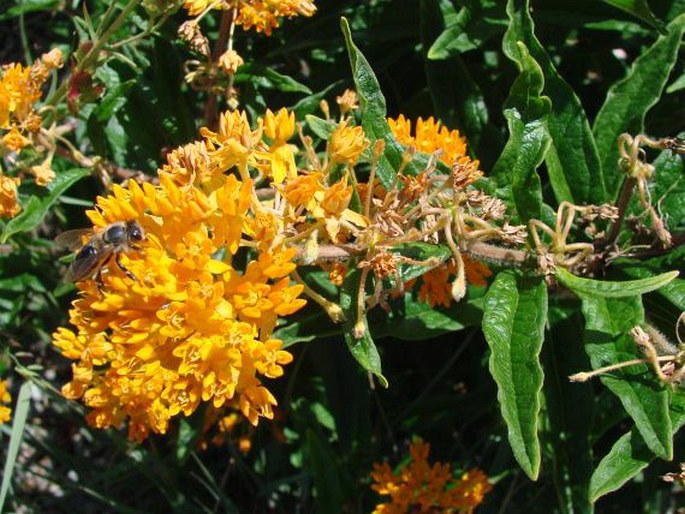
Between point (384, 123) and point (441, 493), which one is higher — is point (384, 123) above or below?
above

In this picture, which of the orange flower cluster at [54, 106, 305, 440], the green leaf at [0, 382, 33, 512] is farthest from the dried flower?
the green leaf at [0, 382, 33, 512]

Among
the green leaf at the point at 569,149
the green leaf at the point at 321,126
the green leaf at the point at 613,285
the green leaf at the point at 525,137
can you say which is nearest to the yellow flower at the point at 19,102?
the green leaf at the point at 321,126

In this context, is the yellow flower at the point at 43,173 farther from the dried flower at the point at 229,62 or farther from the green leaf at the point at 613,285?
the green leaf at the point at 613,285

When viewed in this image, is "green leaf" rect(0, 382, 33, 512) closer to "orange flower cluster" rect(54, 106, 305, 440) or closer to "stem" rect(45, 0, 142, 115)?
"stem" rect(45, 0, 142, 115)

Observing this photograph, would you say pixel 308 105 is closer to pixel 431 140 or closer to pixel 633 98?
pixel 431 140

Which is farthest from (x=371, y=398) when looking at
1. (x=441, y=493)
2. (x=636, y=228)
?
(x=636, y=228)

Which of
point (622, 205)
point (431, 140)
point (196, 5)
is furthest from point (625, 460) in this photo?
point (196, 5)

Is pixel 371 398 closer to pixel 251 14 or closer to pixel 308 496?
pixel 308 496
